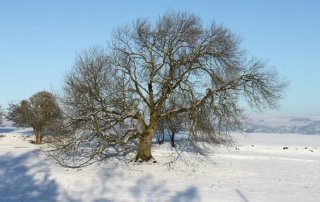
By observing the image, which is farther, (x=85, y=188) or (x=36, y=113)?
(x=36, y=113)

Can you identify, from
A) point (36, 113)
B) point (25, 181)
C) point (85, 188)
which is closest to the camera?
point (85, 188)

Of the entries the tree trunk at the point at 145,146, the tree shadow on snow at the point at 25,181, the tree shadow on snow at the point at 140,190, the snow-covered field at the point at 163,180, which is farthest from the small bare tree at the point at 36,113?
the tree shadow on snow at the point at 140,190

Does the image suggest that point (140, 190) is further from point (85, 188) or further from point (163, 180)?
point (163, 180)

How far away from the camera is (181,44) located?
90.9 ft

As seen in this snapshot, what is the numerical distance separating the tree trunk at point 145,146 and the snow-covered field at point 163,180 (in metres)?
0.99

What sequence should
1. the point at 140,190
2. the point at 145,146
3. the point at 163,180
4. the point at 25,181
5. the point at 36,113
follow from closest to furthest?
the point at 140,190 → the point at 25,181 → the point at 163,180 → the point at 145,146 → the point at 36,113

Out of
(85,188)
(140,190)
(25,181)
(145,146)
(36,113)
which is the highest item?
(36,113)

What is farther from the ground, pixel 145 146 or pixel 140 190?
pixel 145 146

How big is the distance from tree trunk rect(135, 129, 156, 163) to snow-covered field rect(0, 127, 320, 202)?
0.99 meters

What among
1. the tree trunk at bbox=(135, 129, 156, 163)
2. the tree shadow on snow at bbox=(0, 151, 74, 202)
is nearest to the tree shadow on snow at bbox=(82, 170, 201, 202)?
the tree shadow on snow at bbox=(0, 151, 74, 202)

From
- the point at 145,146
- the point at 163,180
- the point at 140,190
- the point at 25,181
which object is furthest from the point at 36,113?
the point at 140,190

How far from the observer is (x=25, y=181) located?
75.5 ft

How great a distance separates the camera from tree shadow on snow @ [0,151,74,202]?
19328mm

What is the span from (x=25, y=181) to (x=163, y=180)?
6858mm
